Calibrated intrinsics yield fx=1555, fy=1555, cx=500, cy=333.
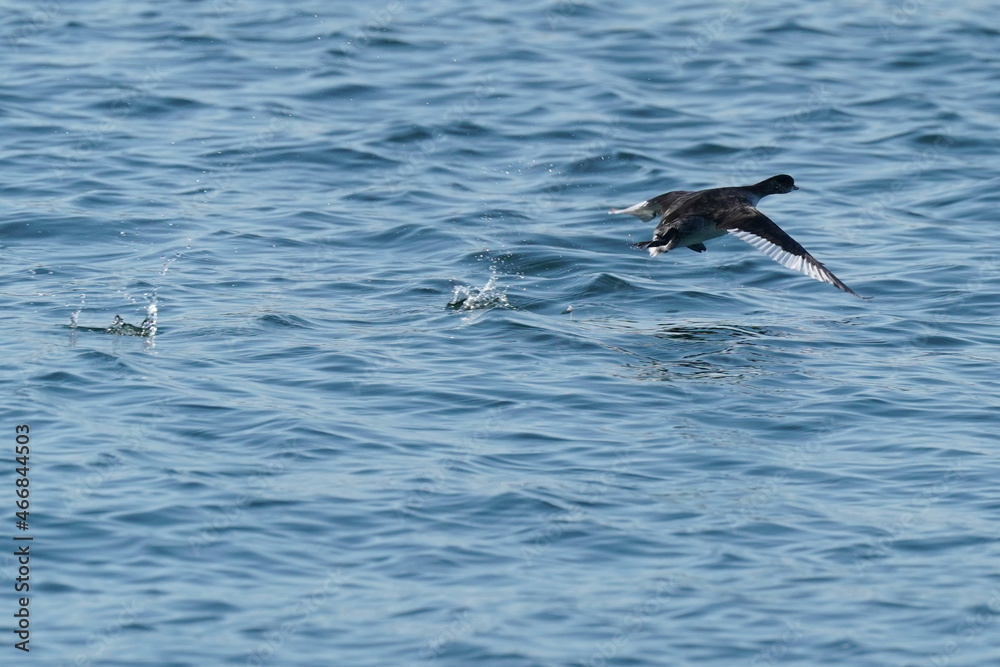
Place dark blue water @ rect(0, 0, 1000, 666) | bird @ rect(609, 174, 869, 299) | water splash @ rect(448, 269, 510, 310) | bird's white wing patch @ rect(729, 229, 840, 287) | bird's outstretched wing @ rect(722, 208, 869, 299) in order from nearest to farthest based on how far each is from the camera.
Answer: dark blue water @ rect(0, 0, 1000, 666), bird's white wing patch @ rect(729, 229, 840, 287), bird's outstretched wing @ rect(722, 208, 869, 299), bird @ rect(609, 174, 869, 299), water splash @ rect(448, 269, 510, 310)

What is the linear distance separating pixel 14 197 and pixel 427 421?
7.29 m

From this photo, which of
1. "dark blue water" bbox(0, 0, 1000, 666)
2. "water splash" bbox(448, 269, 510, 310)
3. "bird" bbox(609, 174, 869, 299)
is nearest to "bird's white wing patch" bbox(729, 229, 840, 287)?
"bird" bbox(609, 174, 869, 299)

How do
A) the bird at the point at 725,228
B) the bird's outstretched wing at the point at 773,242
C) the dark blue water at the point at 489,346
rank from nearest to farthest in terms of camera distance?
the dark blue water at the point at 489,346, the bird's outstretched wing at the point at 773,242, the bird at the point at 725,228

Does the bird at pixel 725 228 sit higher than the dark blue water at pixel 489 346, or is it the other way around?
the bird at pixel 725 228

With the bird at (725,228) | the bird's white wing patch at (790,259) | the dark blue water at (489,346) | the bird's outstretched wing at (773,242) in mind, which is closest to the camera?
the dark blue water at (489,346)

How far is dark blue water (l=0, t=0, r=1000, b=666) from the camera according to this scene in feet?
26.5

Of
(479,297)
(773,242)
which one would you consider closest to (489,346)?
(479,297)

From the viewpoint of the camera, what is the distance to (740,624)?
7879 millimetres

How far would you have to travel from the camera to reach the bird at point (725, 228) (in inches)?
496

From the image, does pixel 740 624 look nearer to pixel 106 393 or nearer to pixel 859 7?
pixel 106 393

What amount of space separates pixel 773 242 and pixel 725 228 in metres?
0.47

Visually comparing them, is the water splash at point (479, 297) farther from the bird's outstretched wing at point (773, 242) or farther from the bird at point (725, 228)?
the bird's outstretched wing at point (773, 242)

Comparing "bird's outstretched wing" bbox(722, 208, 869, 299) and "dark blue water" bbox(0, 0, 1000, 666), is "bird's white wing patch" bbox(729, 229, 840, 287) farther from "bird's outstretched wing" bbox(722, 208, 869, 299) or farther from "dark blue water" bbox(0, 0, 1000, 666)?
"dark blue water" bbox(0, 0, 1000, 666)

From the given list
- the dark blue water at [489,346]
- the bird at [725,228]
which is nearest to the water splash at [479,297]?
the dark blue water at [489,346]
